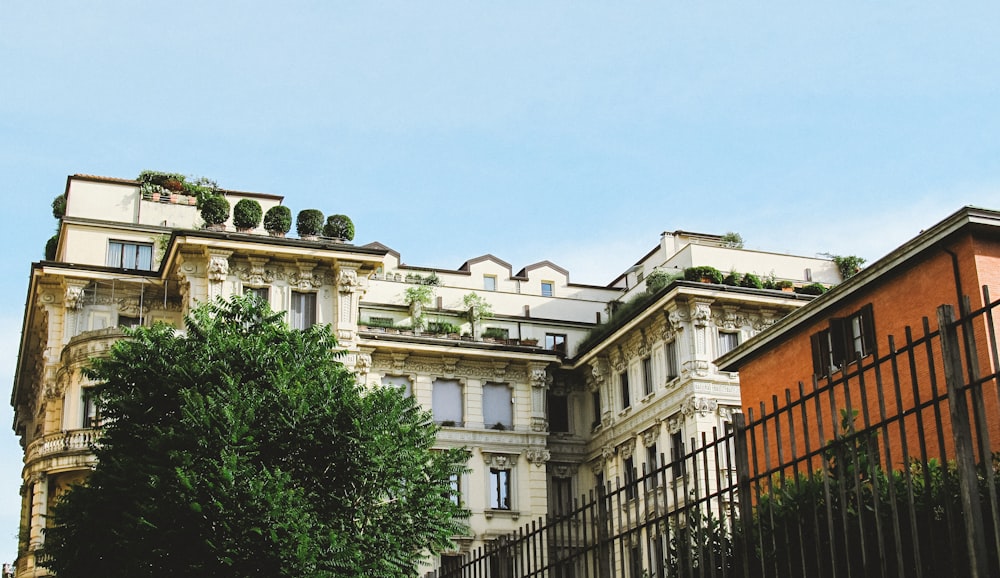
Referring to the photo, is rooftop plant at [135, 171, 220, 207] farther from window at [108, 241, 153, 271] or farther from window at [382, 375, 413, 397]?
window at [382, 375, 413, 397]

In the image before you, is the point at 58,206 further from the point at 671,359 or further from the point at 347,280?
the point at 671,359

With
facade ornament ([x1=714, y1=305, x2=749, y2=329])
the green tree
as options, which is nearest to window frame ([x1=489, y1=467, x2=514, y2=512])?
facade ornament ([x1=714, y1=305, x2=749, y2=329])

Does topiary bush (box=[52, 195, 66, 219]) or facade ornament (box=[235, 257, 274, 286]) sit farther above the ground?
topiary bush (box=[52, 195, 66, 219])

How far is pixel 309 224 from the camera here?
45.5 m

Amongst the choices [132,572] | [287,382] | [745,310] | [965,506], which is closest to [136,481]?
[132,572]

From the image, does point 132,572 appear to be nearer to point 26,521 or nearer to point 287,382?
point 287,382

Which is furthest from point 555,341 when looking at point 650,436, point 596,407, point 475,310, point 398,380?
point 650,436

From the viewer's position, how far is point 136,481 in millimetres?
24344

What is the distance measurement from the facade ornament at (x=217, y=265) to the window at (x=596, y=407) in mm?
16287

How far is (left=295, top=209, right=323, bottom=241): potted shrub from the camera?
149 feet

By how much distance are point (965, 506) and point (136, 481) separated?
19819 mm

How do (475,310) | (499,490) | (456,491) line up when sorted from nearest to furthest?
(456,491)
(499,490)
(475,310)

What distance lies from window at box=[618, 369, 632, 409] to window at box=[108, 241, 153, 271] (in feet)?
62.0

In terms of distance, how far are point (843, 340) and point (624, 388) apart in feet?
70.7
